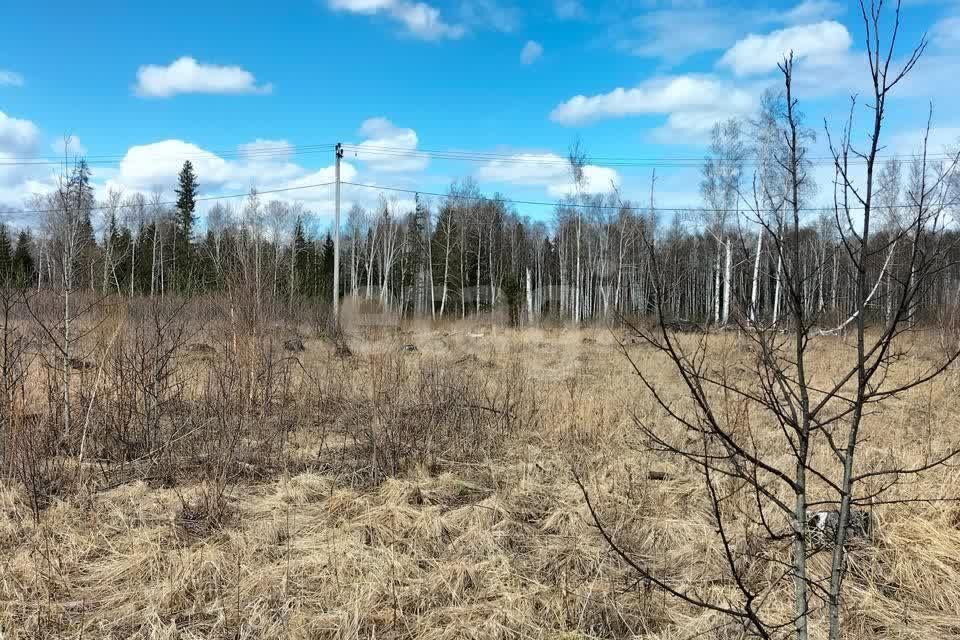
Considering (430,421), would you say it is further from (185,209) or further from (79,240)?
(185,209)

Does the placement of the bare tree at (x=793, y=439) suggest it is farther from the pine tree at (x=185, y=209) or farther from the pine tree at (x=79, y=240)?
the pine tree at (x=185, y=209)

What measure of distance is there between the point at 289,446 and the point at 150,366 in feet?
4.91

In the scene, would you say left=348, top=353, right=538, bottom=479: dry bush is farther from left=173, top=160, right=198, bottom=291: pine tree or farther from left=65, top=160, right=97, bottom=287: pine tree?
left=173, top=160, right=198, bottom=291: pine tree

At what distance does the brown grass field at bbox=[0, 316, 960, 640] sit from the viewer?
3.05m

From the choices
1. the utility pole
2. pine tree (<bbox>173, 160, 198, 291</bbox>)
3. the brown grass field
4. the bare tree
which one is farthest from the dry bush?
pine tree (<bbox>173, 160, 198, 291</bbox>)

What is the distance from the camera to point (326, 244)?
45.5m

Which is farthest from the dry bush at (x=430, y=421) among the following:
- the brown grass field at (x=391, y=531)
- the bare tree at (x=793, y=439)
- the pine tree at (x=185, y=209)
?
the pine tree at (x=185, y=209)

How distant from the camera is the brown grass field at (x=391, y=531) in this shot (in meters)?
3.05

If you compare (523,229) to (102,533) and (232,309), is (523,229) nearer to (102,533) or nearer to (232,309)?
(232,309)

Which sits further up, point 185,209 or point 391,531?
point 185,209

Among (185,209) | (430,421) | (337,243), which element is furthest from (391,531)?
(185,209)

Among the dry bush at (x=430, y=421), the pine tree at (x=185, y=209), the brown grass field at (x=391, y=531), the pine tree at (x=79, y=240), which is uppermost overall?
the pine tree at (x=185, y=209)

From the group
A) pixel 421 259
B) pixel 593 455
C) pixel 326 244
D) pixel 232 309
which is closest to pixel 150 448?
pixel 232 309

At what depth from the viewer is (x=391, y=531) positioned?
4043 mm
